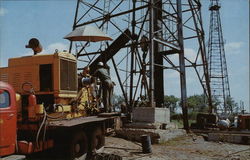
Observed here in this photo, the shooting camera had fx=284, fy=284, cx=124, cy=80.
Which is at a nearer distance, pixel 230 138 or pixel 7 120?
pixel 7 120

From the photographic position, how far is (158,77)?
17234 mm

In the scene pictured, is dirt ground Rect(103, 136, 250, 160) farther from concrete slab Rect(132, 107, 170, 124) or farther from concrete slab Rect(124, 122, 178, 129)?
concrete slab Rect(132, 107, 170, 124)

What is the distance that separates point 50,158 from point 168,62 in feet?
32.6

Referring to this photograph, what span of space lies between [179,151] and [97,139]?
9.56ft

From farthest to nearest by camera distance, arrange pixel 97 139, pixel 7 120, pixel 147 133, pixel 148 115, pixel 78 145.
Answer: pixel 148 115 < pixel 147 133 < pixel 97 139 < pixel 78 145 < pixel 7 120

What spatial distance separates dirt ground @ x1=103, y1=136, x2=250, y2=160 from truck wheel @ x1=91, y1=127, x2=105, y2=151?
11.6 inches

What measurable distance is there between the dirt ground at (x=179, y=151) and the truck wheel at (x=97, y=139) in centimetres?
29

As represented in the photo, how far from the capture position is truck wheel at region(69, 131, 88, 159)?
7047mm

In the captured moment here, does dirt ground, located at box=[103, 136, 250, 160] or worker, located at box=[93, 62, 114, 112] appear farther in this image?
worker, located at box=[93, 62, 114, 112]

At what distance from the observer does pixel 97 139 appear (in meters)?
8.65

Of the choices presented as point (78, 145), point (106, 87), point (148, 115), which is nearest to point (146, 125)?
point (148, 115)

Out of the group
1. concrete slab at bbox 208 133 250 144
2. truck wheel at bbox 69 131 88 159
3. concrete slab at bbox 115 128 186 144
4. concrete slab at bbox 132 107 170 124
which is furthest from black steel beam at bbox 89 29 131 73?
truck wheel at bbox 69 131 88 159

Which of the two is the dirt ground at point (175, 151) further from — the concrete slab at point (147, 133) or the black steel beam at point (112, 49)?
the black steel beam at point (112, 49)

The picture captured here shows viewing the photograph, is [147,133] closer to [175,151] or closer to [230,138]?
[175,151]
